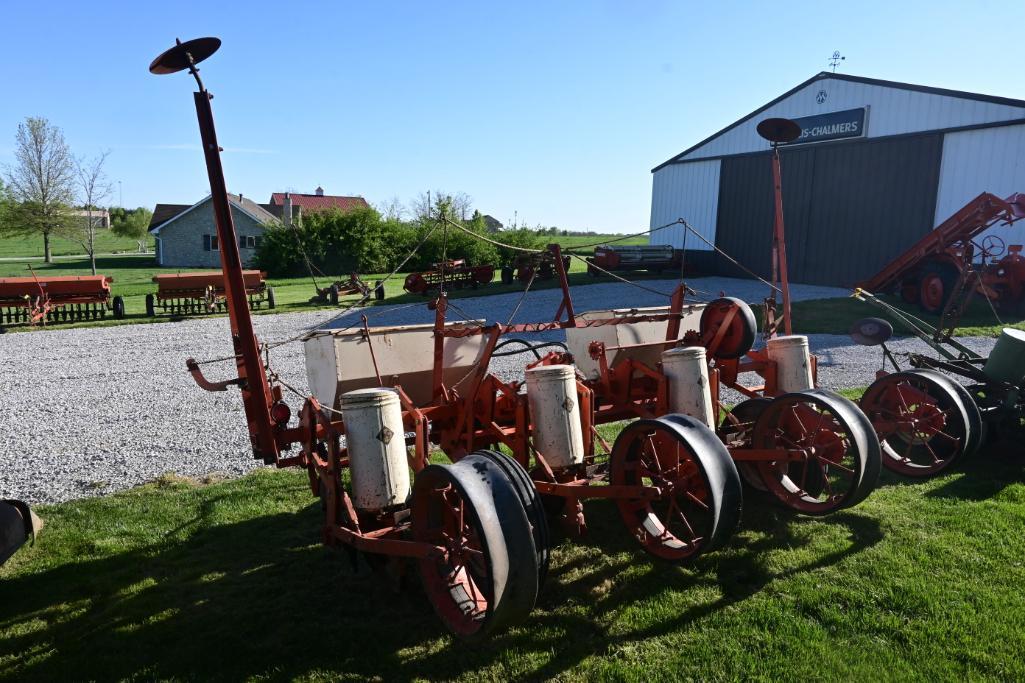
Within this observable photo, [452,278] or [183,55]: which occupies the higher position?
[183,55]

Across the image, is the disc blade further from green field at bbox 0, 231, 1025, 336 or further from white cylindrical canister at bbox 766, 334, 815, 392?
white cylindrical canister at bbox 766, 334, 815, 392

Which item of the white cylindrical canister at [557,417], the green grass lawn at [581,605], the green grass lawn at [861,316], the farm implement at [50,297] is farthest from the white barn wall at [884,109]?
the farm implement at [50,297]

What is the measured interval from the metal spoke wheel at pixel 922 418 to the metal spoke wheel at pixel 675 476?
2.16 meters

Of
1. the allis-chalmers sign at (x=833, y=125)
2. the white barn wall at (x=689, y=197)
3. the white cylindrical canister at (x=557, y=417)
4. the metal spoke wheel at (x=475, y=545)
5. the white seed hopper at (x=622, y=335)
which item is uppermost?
the allis-chalmers sign at (x=833, y=125)

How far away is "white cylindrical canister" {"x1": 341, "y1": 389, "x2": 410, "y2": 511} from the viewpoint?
4246 millimetres

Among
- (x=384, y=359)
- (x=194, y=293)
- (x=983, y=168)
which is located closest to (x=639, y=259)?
Result: (x=983, y=168)

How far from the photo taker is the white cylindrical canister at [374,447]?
4246 mm

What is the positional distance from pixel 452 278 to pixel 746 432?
1952cm

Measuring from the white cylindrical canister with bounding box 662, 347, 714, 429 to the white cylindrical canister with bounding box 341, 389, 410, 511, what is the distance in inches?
81.0

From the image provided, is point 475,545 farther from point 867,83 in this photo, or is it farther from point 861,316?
point 867,83

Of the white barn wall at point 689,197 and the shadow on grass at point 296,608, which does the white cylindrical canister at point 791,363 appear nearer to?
the shadow on grass at point 296,608

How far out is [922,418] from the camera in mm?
6277

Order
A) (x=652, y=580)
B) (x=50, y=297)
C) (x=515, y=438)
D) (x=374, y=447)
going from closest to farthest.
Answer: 1. (x=374, y=447)
2. (x=652, y=580)
3. (x=515, y=438)
4. (x=50, y=297)

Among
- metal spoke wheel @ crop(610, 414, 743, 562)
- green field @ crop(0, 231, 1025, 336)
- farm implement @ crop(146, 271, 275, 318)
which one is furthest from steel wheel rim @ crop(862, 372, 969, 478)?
farm implement @ crop(146, 271, 275, 318)
